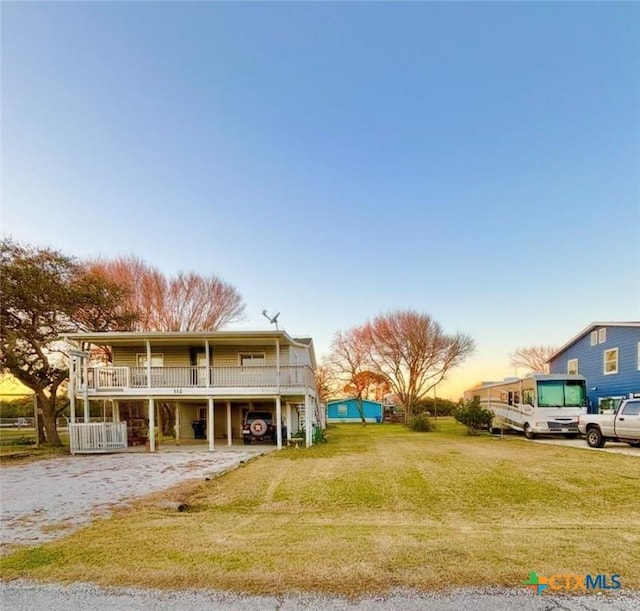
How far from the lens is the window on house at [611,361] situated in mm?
19375

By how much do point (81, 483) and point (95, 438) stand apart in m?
6.88

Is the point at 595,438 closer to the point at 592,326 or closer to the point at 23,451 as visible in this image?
the point at 592,326

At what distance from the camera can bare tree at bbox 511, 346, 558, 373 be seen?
157 ft

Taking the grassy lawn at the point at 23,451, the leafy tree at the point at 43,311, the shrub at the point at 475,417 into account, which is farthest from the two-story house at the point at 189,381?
the shrub at the point at 475,417

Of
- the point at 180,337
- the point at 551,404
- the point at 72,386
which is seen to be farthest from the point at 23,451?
the point at 551,404

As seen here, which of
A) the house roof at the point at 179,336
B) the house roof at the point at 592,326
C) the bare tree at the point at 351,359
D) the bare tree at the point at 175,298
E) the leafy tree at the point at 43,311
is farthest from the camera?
the bare tree at the point at 351,359

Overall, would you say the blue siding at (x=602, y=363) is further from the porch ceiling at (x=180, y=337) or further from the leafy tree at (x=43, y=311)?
the leafy tree at (x=43, y=311)

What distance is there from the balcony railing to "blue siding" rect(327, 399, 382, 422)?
1107 inches

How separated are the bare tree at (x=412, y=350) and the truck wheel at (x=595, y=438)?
1972cm

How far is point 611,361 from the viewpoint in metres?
19.7

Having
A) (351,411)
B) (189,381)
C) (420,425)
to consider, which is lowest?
(351,411)

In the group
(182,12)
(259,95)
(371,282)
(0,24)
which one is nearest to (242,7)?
(182,12)

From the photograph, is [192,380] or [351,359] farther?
[351,359]

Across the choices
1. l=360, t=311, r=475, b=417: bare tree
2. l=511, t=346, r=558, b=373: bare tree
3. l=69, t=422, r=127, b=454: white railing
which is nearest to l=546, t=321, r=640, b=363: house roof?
l=360, t=311, r=475, b=417: bare tree
